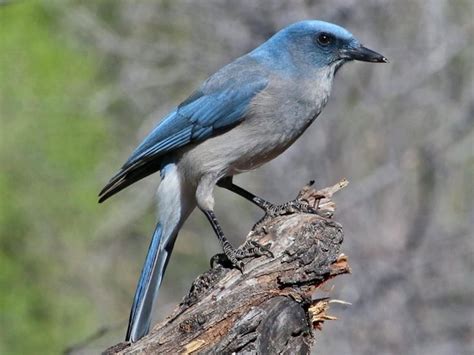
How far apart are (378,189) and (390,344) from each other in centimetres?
161

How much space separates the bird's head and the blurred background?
3.16 meters

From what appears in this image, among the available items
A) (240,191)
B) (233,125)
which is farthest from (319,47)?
(240,191)

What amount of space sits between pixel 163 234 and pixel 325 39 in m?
1.64

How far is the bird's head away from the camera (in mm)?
6340

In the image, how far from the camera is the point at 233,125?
6.23m

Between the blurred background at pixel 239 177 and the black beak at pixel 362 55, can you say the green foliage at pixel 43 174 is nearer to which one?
the blurred background at pixel 239 177

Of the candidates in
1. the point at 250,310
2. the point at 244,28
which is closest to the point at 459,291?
the point at 244,28

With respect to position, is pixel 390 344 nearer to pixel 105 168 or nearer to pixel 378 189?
pixel 378 189

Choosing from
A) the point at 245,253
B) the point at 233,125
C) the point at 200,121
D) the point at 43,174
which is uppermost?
the point at 43,174

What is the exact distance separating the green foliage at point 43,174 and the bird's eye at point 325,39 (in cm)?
604

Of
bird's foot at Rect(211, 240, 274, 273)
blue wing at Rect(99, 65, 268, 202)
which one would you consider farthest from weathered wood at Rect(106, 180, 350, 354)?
blue wing at Rect(99, 65, 268, 202)

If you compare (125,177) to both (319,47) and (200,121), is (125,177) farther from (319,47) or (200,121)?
(319,47)

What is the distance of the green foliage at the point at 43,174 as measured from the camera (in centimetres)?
1220

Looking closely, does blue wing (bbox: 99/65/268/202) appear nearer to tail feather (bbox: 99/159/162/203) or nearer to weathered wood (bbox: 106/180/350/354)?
tail feather (bbox: 99/159/162/203)
